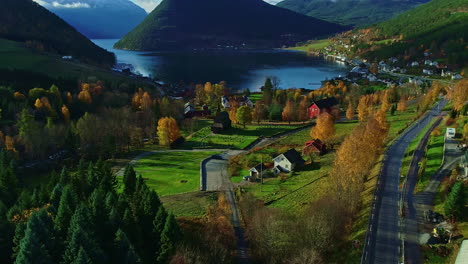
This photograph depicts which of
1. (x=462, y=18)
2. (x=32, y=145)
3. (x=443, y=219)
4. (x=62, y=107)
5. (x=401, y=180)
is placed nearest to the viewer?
(x=443, y=219)

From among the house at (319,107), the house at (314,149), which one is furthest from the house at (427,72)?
the house at (314,149)

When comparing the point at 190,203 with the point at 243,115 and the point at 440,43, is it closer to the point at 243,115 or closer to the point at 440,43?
the point at 243,115

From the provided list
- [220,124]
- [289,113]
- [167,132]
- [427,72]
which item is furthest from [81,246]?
[427,72]

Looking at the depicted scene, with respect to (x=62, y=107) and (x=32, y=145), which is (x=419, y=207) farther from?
(x=62, y=107)

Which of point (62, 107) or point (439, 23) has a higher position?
point (439, 23)

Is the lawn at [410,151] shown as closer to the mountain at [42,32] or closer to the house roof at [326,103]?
the house roof at [326,103]

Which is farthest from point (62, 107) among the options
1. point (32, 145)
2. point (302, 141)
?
point (302, 141)
